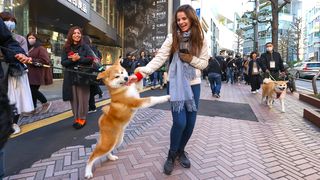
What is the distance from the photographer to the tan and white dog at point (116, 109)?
343cm

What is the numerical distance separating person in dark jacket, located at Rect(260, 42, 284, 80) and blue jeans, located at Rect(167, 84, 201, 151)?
21.4ft

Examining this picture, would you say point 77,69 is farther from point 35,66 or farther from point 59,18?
point 59,18

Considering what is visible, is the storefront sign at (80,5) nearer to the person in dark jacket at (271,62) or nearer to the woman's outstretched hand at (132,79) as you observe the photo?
the person in dark jacket at (271,62)

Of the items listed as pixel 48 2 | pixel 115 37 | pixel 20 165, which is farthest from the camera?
pixel 115 37

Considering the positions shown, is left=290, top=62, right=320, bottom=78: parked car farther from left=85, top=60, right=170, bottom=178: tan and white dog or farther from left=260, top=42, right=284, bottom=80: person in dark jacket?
left=85, top=60, right=170, bottom=178: tan and white dog

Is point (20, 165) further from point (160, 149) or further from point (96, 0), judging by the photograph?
point (96, 0)

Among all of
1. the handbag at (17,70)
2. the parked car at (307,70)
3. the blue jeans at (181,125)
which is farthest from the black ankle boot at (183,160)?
the parked car at (307,70)

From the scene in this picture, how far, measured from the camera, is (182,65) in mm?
3393

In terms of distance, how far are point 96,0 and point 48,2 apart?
877cm

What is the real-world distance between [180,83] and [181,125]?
19.9 inches

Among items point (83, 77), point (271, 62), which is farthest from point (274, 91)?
point (83, 77)

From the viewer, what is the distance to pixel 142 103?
344cm

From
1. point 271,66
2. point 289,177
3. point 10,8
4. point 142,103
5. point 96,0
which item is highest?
point 96,0

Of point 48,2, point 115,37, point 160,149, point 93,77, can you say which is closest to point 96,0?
point 115,37
